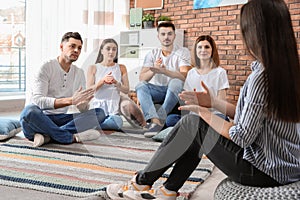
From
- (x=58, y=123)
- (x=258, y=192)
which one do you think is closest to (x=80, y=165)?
(x=58, y=123)

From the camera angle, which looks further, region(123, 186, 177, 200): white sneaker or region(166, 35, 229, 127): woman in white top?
region(166, 35, 229, 127): woman in white top

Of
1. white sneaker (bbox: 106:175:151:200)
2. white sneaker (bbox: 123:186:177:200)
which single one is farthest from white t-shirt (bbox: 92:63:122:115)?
white sneaker (bbox: 123:186:177:200)

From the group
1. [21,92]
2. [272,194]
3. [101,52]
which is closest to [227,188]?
[272,194]

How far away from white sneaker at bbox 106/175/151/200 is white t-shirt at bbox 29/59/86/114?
1.16 metres

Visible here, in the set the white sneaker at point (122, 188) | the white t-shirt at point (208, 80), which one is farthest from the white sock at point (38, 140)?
the white sneaker at point (122, 188)

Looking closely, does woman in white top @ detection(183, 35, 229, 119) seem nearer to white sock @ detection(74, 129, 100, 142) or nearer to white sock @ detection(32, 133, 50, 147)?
white sock @ detection(74, 129, 100, 142)

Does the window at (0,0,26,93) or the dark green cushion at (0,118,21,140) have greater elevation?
the window at (0,0,26,93)

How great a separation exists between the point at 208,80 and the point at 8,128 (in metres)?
1.65

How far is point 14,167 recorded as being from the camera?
7.37 feet

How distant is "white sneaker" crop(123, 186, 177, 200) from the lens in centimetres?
161

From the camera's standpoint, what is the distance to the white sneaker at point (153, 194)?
1.61 metres

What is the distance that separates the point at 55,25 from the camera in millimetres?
4488

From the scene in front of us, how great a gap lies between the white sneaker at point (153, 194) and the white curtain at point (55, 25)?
9.25 feet

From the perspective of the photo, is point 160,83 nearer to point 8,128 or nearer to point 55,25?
point 8,128
